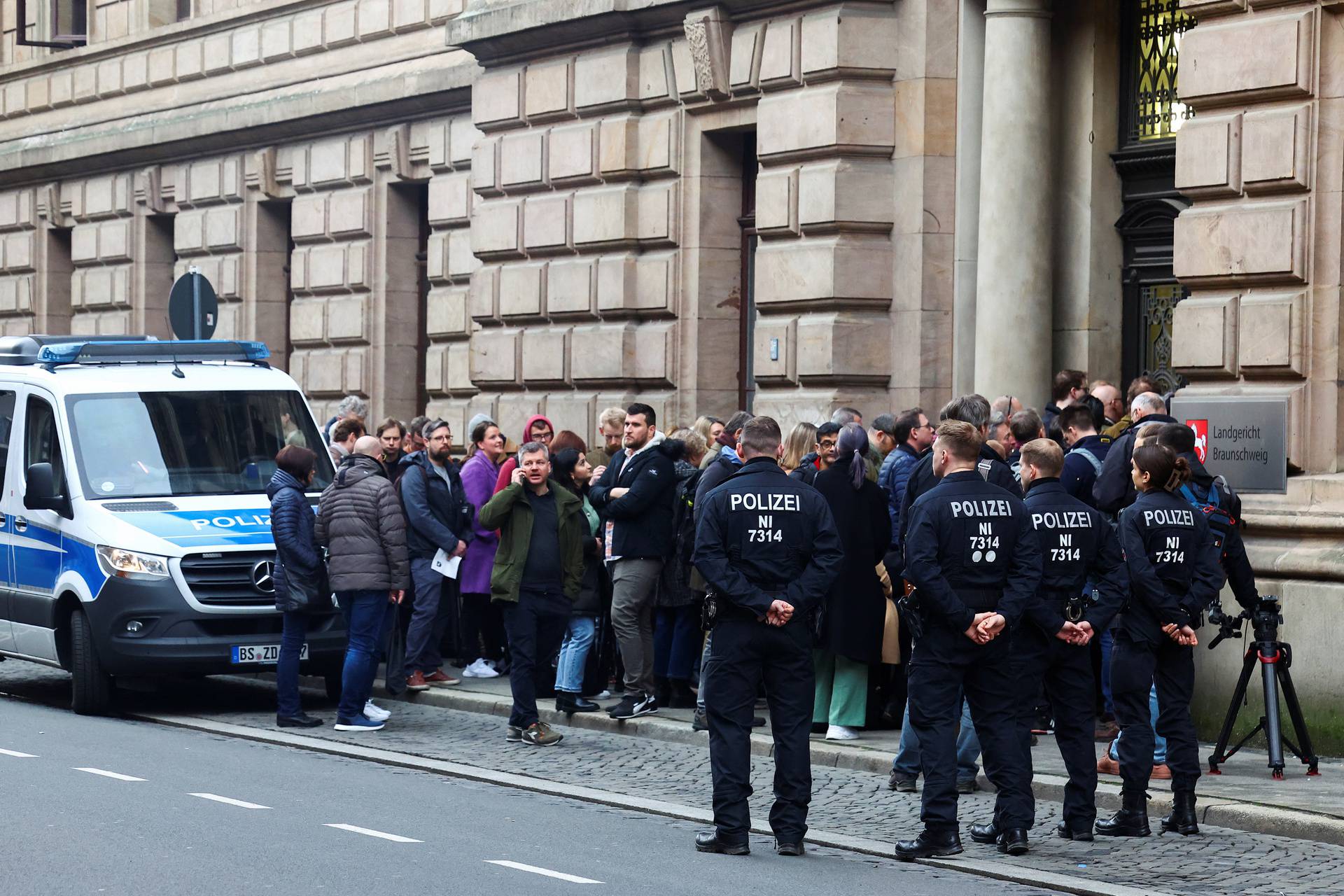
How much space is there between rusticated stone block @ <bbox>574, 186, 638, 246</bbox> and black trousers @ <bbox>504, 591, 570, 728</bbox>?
21.4ft

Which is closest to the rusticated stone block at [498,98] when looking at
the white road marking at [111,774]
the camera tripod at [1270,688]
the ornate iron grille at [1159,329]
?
the ornate iron grille at [1159,329]

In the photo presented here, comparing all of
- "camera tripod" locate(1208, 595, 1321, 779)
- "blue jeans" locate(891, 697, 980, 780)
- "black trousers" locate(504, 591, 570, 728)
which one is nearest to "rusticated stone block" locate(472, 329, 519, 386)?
"black trousers" locate(504, 591, 570, 728)

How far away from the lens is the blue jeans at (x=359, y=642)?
12961 millimetres

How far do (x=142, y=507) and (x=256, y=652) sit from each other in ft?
3.88

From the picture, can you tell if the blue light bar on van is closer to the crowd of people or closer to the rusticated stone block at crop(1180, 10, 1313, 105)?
the crowd of people

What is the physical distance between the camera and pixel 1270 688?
1096 cm

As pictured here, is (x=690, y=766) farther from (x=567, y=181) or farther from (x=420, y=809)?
(x=567, y=181)

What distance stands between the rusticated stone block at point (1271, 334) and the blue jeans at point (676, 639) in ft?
11.5

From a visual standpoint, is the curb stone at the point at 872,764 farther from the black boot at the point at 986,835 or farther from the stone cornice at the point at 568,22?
the stone cornice at the point at 568,22

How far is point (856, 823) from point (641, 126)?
967 cm

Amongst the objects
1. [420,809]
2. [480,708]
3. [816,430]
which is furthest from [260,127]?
[420,809]

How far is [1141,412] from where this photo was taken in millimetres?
11812

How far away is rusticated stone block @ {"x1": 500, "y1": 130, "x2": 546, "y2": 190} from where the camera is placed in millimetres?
19562

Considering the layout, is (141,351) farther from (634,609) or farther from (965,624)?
(965,624)
